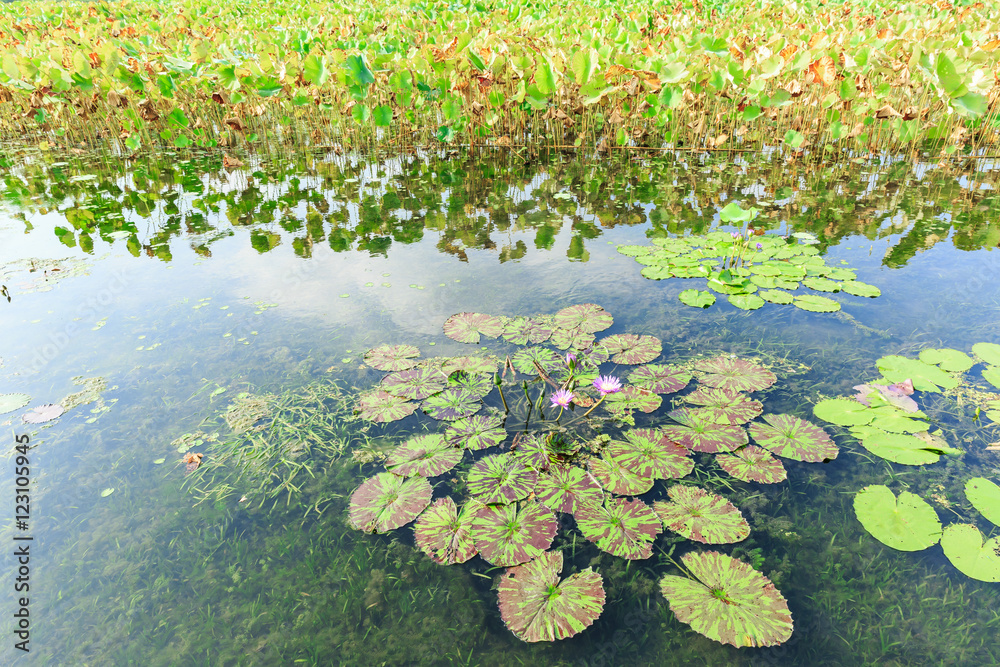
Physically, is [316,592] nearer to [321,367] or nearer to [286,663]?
[286,663]

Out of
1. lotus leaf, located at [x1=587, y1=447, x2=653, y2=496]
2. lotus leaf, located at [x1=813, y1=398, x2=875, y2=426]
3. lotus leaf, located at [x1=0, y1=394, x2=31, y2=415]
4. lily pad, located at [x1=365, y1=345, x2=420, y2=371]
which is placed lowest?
lotus leaf, located at [x1=587, y1=447, x2=653, y2=496]

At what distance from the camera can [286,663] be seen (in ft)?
3.93

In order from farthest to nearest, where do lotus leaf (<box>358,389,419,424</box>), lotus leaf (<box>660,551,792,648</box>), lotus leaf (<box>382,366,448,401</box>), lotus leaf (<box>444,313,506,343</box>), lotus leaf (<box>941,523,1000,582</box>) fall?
lotus leaf (<box>444,313,506,343</box>) < lotus leaf (<box>382,366,448,401</box>) < lotus leaf (<box>358,389,419,424</box>) < lotus leaf (<box>941,523,1000,582</box>) < lotus leaf (<box>660,551,792,648</box>)

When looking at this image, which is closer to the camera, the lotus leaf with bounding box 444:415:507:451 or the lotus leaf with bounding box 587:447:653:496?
the lotus leaf with bounding box 587:447:653:496

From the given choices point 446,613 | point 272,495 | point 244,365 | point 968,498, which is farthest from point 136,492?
point 968,498

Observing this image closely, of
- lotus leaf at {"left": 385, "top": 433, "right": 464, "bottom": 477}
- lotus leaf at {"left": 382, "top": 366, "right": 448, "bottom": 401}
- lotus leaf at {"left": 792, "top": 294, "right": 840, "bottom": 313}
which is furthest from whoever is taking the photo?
lotus leaf at {"left": 792, "top": 294, "right": 840, "bottom": 313}

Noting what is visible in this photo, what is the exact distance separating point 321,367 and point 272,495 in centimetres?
71

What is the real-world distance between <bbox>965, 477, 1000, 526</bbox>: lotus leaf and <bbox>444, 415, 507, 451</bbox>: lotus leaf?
1443 millimetres

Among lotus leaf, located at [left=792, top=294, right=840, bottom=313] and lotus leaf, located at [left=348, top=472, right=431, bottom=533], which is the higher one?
lotus leaf, located at [left=792, top=294, right=840, bottom=313]

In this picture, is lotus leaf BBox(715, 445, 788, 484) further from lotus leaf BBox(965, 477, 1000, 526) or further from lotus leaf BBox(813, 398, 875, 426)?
lotus leaf BBox(965, 477, 1000, 526)

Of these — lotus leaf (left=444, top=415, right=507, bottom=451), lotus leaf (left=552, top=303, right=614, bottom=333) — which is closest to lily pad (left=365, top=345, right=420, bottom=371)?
lotus leaf (left=444, top=415, right=507, bottom=451)

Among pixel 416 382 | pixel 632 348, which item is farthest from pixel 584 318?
pixel 416 382

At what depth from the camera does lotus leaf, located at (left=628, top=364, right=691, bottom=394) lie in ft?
6.54

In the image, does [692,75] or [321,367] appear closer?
[321,367]
